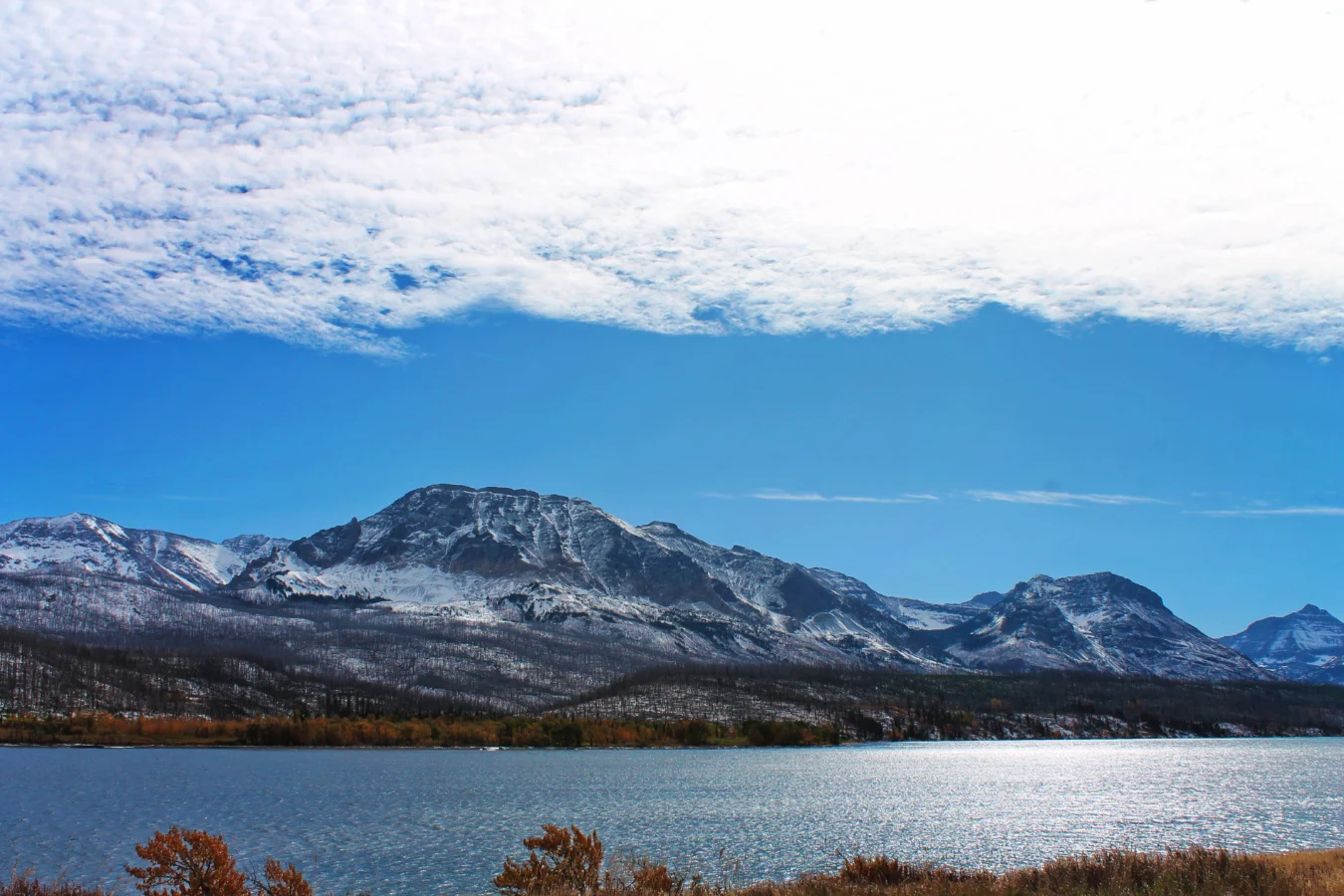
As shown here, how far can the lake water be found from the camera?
5825 cm

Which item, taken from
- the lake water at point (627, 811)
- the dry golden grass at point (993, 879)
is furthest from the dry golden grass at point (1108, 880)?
the lake water at point (627, 811)

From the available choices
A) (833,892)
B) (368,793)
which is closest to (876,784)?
(368,793)

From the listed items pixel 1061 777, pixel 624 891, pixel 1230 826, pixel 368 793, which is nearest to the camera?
pixel 624 891

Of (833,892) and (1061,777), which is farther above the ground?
(833,892)

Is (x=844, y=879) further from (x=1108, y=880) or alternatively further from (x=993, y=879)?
(x=1108, y=880)

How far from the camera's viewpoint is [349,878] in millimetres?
50812

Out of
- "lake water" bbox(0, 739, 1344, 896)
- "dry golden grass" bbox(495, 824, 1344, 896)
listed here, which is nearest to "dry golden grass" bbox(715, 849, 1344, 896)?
"dry golden grass" bbox(495, 824, 1344, 896)

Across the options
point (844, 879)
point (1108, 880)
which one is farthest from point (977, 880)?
point (844, 879)

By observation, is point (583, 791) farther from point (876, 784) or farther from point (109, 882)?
point (109, 882)

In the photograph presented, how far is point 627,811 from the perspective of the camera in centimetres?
8594

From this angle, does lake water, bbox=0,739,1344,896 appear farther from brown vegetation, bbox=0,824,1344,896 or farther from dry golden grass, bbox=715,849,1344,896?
brown vegetation, bbox=0,824,1344,896

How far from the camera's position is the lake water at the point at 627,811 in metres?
58.2

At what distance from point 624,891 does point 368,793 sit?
8446cm

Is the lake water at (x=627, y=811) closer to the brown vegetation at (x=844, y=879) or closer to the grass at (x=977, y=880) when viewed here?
the grass at (x=977, y=880)
